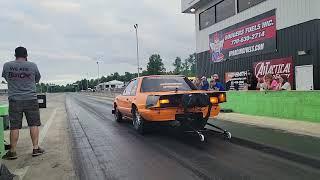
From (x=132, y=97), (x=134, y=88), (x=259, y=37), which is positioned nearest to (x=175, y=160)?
(x=132, y=97)

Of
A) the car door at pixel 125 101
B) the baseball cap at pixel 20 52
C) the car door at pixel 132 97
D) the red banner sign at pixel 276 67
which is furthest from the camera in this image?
the red banner sign at pixel 276 67

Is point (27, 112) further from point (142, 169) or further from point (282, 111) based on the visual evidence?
point (282, 111)

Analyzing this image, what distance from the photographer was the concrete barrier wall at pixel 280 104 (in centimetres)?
1230

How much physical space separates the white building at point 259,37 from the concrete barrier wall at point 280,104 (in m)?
3.39

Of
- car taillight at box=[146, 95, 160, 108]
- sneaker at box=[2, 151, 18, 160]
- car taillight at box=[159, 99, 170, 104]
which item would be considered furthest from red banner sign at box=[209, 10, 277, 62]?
sneaker at box=[2, 151, 18, 160]

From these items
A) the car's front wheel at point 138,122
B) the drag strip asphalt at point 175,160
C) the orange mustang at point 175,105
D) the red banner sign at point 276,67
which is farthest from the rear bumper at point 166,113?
the red banner sign at point 276,67

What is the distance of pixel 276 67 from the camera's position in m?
20.1

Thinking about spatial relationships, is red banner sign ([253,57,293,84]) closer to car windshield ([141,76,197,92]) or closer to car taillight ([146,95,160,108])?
car windshield ([141,76,197,92])

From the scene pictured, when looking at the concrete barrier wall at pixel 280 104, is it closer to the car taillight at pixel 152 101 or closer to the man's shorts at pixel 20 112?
the car taillight at pixel 152 101

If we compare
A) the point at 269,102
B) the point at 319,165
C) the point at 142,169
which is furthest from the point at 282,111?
the point at 142,169

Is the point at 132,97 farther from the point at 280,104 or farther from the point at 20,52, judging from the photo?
the point at 280,104

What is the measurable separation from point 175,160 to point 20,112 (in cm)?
301

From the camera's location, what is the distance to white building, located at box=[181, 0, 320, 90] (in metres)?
17.8

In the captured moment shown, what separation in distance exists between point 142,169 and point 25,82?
2910 millimetres
